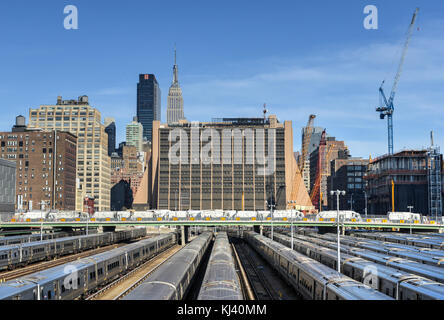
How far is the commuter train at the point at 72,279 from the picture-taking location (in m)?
28.1

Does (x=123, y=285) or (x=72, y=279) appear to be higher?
(x=72, y=279)

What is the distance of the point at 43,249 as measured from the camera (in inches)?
2596

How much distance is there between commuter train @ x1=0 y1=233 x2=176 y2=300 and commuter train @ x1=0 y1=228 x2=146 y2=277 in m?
14.3

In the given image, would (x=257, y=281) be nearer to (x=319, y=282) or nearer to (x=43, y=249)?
(x=319, y=282)

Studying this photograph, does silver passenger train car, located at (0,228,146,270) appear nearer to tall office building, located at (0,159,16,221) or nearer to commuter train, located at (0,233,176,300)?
commuter train, located at (0,233,176,300)

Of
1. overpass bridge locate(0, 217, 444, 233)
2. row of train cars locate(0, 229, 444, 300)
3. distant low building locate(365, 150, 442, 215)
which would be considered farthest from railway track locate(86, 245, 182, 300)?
distant low building locate(365, 150, 442, 215)

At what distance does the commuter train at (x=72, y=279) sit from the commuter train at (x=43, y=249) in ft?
→ 47.0

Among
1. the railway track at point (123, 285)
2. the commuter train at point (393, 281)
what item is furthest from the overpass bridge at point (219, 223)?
the commuter train at point (393, 281)

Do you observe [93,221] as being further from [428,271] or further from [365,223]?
[428,271]

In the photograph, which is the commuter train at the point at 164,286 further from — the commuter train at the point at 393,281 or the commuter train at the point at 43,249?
the commuter train at the point at 43,249

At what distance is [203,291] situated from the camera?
89.9 ft

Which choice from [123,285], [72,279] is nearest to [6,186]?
[123,285]
